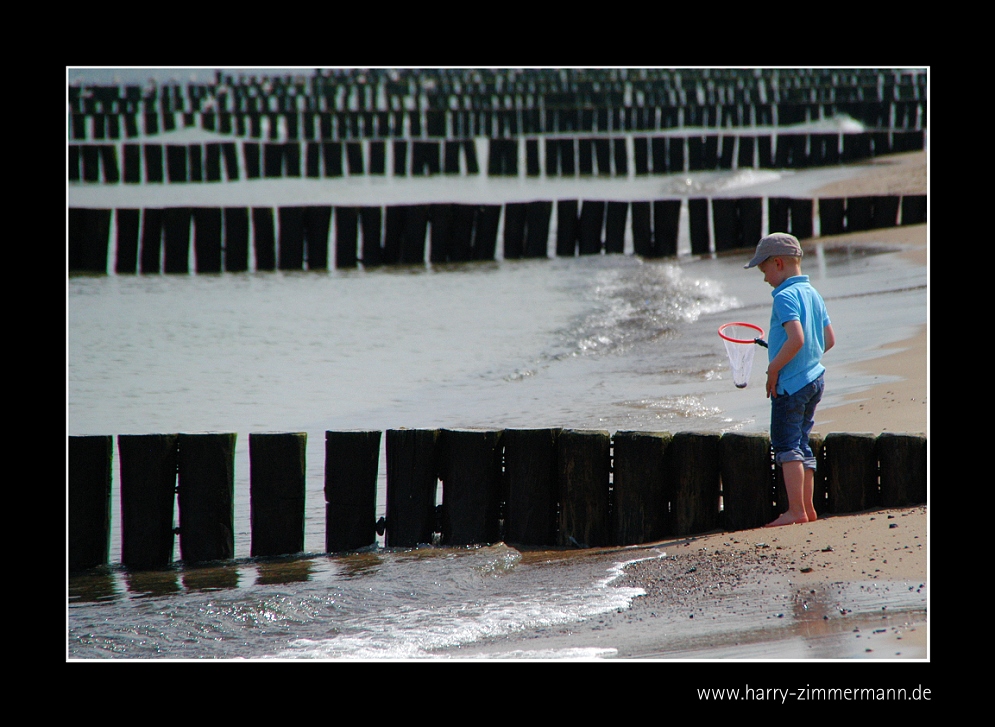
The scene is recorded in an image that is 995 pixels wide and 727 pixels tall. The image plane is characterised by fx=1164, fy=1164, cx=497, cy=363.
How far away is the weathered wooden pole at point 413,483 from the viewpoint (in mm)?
5805

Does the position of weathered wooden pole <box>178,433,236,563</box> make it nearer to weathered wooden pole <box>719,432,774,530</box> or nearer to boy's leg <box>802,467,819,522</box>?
weathered wooden pole <box>719,432,774,530</box>

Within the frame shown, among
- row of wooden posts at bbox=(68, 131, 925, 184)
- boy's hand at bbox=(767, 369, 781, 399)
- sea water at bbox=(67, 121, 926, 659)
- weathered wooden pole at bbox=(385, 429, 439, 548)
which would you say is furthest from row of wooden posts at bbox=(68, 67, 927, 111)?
boy's hand at bbox=(767, 369, 781, 399)

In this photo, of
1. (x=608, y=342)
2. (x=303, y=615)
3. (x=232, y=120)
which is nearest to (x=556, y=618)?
(x=303, y=615)

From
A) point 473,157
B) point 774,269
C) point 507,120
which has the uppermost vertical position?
point 507,120

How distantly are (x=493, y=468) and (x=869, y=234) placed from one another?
10.8m

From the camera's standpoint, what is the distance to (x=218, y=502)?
580cm

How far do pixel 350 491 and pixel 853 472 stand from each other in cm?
244

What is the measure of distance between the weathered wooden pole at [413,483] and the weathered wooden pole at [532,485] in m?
0.39

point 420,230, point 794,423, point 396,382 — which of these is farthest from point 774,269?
point 420,230

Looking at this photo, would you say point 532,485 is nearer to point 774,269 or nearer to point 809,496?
point 809,496

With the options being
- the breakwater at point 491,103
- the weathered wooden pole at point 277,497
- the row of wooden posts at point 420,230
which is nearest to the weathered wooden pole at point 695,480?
the weathered wooden pole at point 277,497

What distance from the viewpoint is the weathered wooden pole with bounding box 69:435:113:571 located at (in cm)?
573

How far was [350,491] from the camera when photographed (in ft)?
19.2

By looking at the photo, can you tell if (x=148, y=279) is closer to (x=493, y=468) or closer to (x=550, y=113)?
(x=493, y=468)
